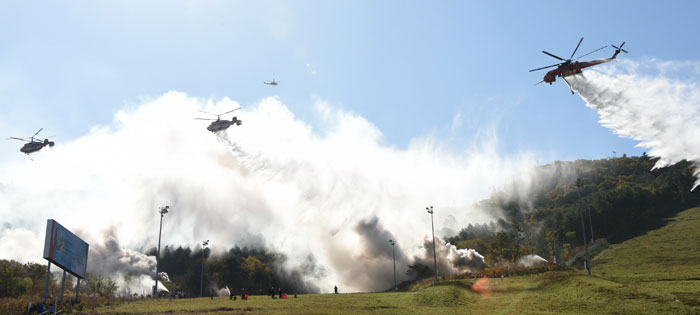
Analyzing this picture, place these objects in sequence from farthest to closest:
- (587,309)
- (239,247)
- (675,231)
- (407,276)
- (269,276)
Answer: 1. (239,247)
2. (269,276)
3. (675,231)
4. (407,276)
5. (587,309)

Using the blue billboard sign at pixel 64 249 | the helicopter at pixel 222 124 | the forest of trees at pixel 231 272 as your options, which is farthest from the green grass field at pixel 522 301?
the forest of trees at pixel 231 272

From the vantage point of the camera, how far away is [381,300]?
175 ft

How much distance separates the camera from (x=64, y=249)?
5106cm

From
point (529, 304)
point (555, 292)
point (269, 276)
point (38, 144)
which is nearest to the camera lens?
point (529, 304)

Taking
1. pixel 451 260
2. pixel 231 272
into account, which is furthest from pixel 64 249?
pixel 231 272

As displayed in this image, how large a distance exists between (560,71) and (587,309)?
28.8 meters

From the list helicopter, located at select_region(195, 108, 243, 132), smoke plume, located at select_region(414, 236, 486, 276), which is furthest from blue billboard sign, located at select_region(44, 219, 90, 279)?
smoke plume, located at select_region(414, 236, 486, 276)

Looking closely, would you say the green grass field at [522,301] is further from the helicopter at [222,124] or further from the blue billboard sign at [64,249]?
the helicopter at [222,124]

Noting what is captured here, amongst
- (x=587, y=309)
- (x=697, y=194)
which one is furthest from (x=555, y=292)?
(x=697, y=194)

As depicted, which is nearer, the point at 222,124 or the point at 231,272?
the point at 222,124

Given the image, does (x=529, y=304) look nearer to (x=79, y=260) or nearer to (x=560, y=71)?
(x=560, y=71)

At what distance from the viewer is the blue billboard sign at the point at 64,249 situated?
46938 millimetres

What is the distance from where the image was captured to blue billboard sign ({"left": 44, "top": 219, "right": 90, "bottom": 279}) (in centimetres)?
4694

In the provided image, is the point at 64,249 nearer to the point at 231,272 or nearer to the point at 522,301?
the point at 522,301
